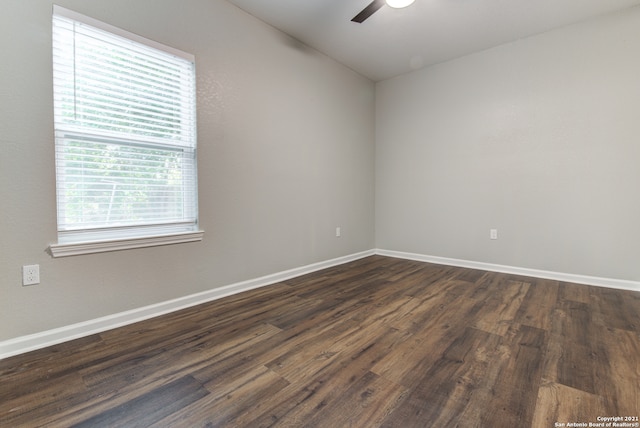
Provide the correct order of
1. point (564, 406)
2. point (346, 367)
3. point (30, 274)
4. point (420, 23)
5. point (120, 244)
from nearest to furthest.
Result: 1. point (564, 406)
2. point (346, 367)
3. point (30, 274)
4. point (120, 244)
5. point (420, 23)

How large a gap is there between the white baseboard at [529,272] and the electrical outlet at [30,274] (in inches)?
156

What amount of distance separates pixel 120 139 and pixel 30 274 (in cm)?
102

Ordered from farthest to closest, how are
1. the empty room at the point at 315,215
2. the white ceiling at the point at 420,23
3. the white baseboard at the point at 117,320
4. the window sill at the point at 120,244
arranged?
the white ceiling at the point at 420,23, the window sill at the point at 120,244, the white baseboard at the point at 117,320, the empty room at the point at 315,215

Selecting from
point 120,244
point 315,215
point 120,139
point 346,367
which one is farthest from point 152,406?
point 315,215

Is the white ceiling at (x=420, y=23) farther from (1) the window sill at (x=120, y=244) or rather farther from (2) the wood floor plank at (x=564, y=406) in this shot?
(2) the wood floor plank at (x=564, y=406)

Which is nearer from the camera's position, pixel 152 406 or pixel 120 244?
pixel 152 406

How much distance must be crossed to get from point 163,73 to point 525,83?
3.80 m

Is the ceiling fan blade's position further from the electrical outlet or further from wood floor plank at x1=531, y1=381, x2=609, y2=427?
the electrical outlet

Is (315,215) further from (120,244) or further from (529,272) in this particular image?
(529,272)

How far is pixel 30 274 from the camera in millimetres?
1769

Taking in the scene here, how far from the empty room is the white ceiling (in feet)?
0.10

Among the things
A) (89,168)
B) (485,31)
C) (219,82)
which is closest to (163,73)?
(219,82)

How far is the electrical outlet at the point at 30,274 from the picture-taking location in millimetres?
1750

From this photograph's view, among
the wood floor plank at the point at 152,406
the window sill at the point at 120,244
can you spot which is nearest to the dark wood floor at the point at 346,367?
the wood floor plank at the point at 152,406
